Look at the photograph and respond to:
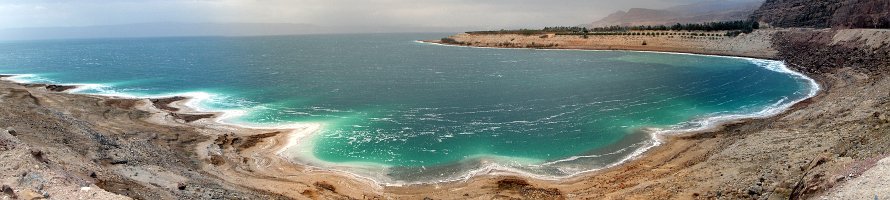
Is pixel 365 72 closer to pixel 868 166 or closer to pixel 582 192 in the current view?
pixel 582 192

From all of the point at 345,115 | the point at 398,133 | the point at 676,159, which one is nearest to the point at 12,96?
the point at 345,115

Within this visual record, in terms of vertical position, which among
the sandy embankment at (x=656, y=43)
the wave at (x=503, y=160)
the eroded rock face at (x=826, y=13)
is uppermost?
Answer: the eroded rock face at (x=826, y=13)

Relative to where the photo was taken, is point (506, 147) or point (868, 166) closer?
point (868, 166)

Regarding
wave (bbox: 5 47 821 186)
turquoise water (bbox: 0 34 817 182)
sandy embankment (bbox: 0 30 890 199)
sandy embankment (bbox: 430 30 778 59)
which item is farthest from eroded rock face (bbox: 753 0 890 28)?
sandy embankment (bbox: 0 30 890 199)

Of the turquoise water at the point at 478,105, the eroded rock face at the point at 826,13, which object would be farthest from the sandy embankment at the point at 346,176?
the eroded rock face at the point at 826,13

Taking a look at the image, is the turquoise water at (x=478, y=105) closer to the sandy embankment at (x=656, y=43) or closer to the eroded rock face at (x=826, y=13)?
the eroded rock face at (x=826, y=13)

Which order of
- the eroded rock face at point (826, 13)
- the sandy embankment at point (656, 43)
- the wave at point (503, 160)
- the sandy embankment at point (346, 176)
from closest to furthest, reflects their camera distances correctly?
the sandy embankment at point (346, 176), the wave at point (503, 160), the eroded rock face at point (826, 13), the sandy embankment at point (656, 43)

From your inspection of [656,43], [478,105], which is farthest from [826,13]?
[478,105]
